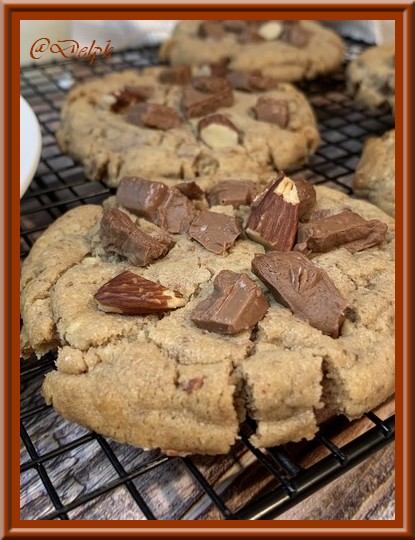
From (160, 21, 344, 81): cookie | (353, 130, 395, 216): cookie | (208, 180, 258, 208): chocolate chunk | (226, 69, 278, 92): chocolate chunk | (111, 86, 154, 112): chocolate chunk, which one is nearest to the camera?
(208, 180, 258, 208): chocolate chunk

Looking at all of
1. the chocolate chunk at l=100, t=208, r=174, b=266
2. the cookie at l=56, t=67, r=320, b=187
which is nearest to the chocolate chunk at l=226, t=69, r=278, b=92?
the cookie at l=56, t=67, r=320, b=187

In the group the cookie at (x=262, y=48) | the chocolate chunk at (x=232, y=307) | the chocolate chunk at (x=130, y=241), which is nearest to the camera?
the chocolate chunk at (x=232, y=307)

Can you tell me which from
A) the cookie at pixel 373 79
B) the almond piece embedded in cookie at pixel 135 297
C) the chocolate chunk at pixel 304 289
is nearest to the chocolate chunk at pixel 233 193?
the chocolate chunk at pixel 304 289

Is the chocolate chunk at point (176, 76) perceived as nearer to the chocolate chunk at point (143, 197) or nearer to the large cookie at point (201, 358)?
the chocolate chunk at point (143, 197)

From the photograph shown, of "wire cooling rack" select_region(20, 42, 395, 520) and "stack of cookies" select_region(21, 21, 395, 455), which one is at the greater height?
"stack of cookies" select_region(21, 21, 395, 455)

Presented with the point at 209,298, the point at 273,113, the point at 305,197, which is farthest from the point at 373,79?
the point at 209,298

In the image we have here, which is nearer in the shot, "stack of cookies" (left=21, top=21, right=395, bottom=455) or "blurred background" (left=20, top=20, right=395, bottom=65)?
"stack of cookies" (left=21, top=21, right=395, bottom=455)

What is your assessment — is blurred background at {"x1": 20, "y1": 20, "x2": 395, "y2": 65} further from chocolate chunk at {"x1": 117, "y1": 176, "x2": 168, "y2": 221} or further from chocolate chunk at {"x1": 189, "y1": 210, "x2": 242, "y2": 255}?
chocolate chunk at {"x1": 189, "y1": 210, "x2": 242, "y2": 255}
